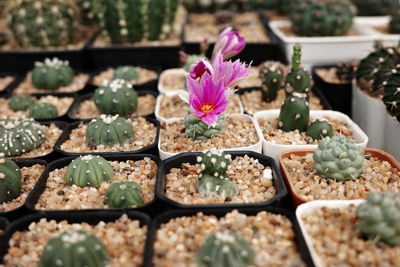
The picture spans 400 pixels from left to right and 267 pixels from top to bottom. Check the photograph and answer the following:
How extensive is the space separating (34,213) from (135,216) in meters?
0.41

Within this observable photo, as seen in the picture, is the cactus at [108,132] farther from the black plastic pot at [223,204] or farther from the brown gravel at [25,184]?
the black plastic pot at [223,204]

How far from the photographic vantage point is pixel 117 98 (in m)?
2.78

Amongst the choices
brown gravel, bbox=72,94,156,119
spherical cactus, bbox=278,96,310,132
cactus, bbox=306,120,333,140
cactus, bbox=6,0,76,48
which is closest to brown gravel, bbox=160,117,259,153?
spherical cactus, bbox=278,96,310,132

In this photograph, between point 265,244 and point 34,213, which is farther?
point 34,213

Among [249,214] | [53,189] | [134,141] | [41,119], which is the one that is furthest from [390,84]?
[41,119]

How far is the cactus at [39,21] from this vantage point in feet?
11.7

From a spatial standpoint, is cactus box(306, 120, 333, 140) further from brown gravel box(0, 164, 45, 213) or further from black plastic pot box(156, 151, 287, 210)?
brown gravel box(0, 164, 45, 213)

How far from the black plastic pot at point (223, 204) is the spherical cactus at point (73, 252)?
396 millimetres

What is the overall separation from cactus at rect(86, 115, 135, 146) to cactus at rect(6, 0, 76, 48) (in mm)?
1500

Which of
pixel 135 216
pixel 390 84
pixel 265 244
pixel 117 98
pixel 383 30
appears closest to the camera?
pixel 265 244

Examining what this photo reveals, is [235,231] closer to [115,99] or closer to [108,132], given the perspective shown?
[108,132]

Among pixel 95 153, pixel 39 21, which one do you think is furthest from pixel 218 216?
pixel 39 21

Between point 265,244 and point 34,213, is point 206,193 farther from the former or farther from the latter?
point 34,213

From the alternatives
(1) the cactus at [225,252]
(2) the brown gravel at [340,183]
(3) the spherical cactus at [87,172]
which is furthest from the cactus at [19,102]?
(1) the cactus at [225,252]
